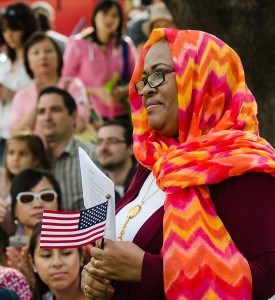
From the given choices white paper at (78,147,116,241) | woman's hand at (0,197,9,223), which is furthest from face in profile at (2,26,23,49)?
white paper at (78,147,116,241)

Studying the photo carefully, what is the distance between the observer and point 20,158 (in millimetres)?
9141

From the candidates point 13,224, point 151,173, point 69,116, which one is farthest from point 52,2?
point 151,173

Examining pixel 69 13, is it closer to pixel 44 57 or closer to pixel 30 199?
pixel 44 57

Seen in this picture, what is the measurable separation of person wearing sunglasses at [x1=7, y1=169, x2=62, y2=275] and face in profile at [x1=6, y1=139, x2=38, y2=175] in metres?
0.82

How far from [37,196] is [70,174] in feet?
3.62

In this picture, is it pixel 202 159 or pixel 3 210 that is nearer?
pixel 202 159

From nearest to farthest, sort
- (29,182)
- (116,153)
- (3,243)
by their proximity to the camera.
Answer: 1. (3,243)
2. (29,182)
3. (116,153)

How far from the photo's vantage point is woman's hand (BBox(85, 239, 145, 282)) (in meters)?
4.46

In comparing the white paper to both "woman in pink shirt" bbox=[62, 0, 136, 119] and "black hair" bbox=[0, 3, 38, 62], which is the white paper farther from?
"black hair" bbox=[0, 3, 38, 62]

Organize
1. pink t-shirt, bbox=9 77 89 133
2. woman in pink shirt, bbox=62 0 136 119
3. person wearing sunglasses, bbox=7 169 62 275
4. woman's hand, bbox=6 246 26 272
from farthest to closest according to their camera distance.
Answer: woman in pink shirt, bbox=62 0 136 119, pink t-shirt, bbox=9 77 89 133, person wearing sunglasses, bbox=7 169 62 275, woman's hand, bbox=6 246 26 272

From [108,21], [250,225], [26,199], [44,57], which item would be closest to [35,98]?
[44,57]

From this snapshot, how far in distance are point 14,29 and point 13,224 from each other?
3.41 metres

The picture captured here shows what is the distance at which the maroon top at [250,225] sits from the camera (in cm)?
439

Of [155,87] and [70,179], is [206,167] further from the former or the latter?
[70,179]
